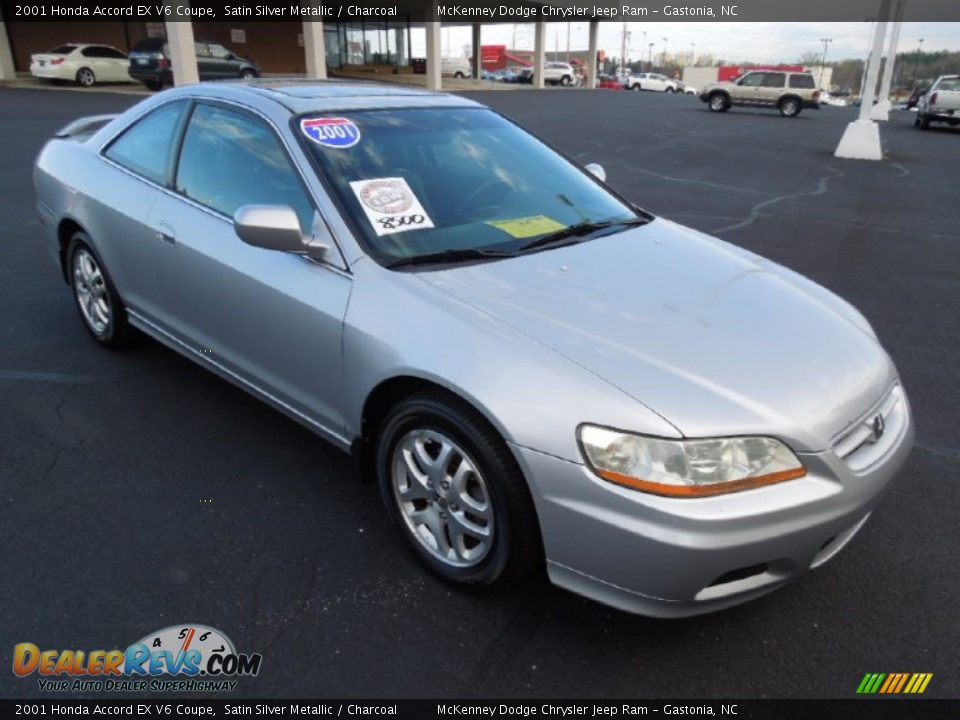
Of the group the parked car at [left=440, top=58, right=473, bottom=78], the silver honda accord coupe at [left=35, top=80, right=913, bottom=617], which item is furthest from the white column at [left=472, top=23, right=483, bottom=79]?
the silver honda accord coupe at [left=35, top=80, right=913, bottom=617]

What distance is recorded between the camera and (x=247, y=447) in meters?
3.45

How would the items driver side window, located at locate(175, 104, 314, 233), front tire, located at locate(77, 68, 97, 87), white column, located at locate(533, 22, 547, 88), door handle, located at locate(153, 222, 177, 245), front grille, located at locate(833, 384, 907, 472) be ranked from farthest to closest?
white column, located at locate(533, 22, 547, 88) < front tire, located at locate(77, 68, 97, 87) < door handle, located at locate(153, 222, 177, 245) < driver side window, located at locate(175, 104, 314, 233) < front grille, located at locate(833, 384, 907, 472)

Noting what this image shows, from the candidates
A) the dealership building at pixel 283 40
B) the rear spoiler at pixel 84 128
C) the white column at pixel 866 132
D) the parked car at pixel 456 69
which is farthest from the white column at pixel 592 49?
the rear spoiler at pixel 84 128

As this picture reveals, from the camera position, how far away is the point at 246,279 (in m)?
3.02

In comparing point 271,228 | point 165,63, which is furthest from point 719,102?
point 271,228

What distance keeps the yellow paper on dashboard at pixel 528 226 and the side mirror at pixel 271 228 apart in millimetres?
813

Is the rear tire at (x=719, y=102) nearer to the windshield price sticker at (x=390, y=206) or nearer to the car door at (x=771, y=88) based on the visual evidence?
the car door at (x=771, y=88)

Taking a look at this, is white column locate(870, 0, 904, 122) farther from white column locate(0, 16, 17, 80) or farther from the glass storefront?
white column locate(0, 16, 17, 80)

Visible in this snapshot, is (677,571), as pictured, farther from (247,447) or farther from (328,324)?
(247,447)

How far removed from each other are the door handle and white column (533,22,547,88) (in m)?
41.3

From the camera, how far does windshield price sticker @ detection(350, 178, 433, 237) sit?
2.82 metres

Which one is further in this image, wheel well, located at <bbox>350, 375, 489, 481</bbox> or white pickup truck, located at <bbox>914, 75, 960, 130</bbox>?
white pickup truck, located at <bbox>914, 75, 960, 130</bbox>

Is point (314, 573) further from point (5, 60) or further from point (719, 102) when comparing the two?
point (5, 60)

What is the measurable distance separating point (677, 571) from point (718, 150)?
1558cm
